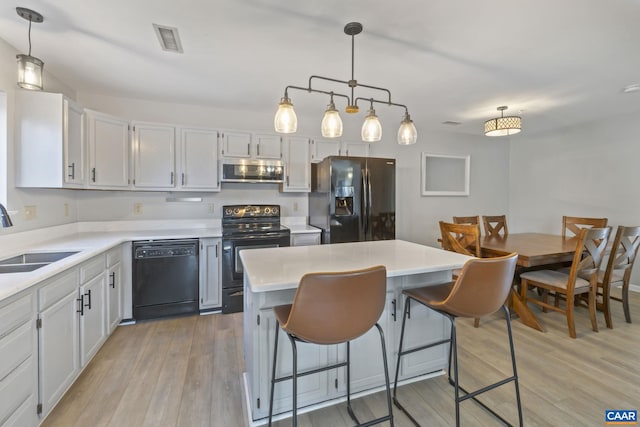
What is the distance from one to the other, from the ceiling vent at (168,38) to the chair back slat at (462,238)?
2.86m

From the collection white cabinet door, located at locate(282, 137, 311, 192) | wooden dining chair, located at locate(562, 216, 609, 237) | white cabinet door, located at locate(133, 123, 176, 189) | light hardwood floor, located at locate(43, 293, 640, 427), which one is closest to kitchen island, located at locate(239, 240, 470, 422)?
light hardwood floor, located at locate(43, 293, 640, 427)

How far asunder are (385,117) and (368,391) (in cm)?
347

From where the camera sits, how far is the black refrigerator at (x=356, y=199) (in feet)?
11.5

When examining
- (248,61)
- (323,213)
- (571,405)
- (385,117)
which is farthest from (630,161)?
(248,61)

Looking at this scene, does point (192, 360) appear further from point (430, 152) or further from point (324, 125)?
point (430, 152)

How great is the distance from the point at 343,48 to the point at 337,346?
7.11 feet

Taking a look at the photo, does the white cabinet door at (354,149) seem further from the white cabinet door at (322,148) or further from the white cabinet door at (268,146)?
the white cabinet door at (268,146)

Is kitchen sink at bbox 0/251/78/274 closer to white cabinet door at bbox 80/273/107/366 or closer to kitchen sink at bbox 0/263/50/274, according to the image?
kitchen sink at bbox 0/263/50/274

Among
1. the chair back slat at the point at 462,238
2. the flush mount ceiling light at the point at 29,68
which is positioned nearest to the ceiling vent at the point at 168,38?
the flush mount ceiling light at the point at 29,68

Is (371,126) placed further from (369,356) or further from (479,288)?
(369,356)

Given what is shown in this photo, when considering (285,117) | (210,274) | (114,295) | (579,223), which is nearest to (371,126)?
(285,117)

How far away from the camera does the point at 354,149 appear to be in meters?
4.21

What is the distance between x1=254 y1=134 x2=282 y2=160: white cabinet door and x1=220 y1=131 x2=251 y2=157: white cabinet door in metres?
0.11

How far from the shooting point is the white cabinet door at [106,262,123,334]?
101 inches
